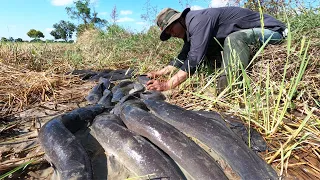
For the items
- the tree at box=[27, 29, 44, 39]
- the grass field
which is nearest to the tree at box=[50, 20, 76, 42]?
the tree at box=[27, 29, 44, 39]

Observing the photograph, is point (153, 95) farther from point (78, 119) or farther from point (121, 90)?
point (78, 119)

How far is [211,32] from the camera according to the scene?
3322mm

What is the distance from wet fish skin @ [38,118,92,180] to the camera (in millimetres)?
1452

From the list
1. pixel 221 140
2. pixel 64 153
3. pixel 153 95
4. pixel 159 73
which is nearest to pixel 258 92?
pixel 221 140

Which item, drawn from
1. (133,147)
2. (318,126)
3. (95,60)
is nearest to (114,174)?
(133,147)

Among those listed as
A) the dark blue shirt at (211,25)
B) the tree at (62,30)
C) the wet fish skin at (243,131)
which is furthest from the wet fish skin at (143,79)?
the tree at (62,30)

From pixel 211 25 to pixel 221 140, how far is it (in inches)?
80.3

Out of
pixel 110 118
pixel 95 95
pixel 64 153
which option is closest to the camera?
pixel 64 153

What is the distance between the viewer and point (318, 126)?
1.88m

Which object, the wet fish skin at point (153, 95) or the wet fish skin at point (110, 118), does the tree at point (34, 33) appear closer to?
the wet fish skin at point (153, 95)

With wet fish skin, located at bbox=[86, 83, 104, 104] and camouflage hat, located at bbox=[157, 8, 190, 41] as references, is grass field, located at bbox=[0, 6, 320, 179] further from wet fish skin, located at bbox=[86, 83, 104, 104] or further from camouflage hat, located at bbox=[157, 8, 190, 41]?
camouflage hat, located at bbox=[157, 8, 190, 41]

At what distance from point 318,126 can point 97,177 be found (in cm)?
170

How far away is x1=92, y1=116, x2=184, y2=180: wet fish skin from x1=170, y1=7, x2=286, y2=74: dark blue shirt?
1665 mm

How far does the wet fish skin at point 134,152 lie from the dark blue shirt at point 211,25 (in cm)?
167
